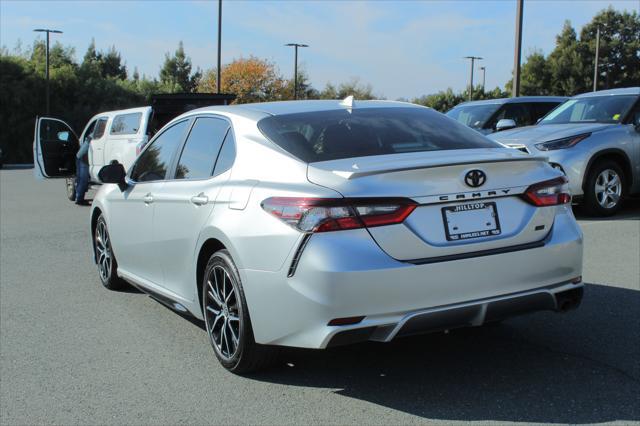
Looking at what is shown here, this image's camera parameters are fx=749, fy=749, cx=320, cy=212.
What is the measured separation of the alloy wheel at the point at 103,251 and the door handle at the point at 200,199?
2299 mm

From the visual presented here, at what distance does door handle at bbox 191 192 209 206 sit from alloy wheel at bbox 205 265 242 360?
1.43 ft

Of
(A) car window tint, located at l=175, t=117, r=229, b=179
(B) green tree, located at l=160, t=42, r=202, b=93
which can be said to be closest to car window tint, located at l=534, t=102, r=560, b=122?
(A) car window tint, located at l=175, t=117, r=229, b=179

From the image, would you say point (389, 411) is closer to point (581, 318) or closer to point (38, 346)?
point (581, 318)

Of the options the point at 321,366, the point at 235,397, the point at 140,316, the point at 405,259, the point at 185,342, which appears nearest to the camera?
the point at 405,259

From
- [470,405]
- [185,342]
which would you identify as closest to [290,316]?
[470,405]

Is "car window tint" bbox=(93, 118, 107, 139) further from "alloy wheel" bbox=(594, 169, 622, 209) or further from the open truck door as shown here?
"alloy wheel" bbox=(594, 169, 622, 209)

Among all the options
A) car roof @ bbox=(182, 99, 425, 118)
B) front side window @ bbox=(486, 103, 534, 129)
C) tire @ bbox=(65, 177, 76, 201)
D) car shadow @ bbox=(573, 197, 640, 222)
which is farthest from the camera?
tire @ bbox=(65, 177, 76, 201)

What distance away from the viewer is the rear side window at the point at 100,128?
54.9 ft

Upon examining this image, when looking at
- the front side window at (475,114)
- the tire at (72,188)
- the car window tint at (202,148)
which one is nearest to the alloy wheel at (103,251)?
the car window tint at (202,148)

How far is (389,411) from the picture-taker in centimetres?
383

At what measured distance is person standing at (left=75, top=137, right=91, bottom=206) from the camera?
15.6 m

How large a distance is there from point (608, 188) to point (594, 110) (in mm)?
1477

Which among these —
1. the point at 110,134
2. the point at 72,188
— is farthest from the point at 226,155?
the point at 72,188

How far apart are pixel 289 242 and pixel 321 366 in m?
1.15
